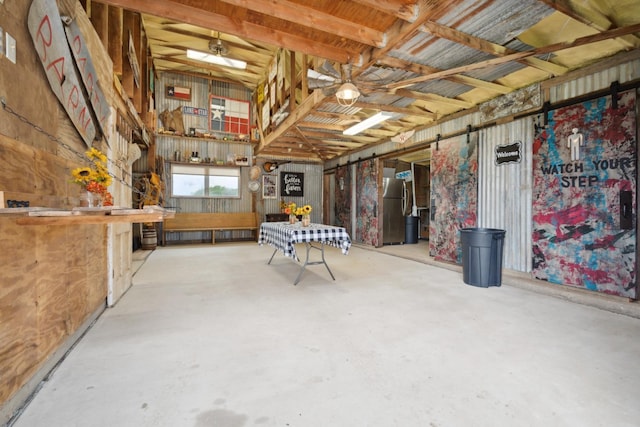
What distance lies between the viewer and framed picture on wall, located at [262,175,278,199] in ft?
34.7

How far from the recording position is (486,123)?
496 centimetres

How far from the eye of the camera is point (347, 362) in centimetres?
214

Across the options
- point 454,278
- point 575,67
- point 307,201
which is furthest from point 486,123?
point 307,201

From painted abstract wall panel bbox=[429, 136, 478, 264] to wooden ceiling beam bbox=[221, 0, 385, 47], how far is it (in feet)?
9.86

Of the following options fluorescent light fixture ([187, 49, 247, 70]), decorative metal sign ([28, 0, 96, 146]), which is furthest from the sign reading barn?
fluorescent light fixture ([187, 49, 247, 70])

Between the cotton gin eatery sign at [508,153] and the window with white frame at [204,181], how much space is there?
323 inches

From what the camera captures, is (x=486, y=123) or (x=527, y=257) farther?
(x=486, y=123)

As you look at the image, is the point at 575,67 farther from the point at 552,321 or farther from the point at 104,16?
the point at 104,16

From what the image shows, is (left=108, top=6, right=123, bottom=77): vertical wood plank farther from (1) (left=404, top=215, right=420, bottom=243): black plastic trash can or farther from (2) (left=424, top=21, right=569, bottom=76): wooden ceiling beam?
(1) (left=404, top=215, right=420, bottom=243): black plastic trash can

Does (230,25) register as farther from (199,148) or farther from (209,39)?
(199,148)

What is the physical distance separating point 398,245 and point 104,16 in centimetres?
816

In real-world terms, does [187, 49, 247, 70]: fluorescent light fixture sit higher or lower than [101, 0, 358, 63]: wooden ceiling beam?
higher

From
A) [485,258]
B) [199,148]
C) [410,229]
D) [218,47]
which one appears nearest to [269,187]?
[199,148]

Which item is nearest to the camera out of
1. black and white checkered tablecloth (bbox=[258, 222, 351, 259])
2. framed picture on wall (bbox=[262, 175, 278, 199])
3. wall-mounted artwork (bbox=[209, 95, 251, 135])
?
black and white checkered tablecloth (bbox=[258, 222, 351, 259])
